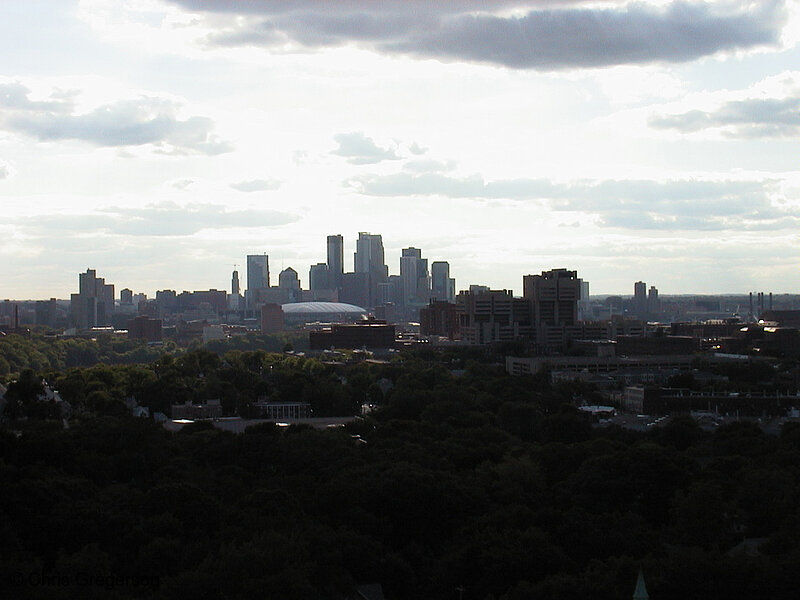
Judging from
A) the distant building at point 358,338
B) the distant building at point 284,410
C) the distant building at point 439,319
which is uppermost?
the distant building at point 439,319

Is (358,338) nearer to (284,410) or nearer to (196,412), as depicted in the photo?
(284,410)

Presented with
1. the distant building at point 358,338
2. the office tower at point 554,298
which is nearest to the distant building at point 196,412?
the office tower at point 554,298

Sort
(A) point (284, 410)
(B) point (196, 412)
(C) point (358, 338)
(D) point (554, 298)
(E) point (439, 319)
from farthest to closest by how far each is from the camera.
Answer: (E) point (439, 319), (C) point (358, 338), (D) point (554, 298), (A) point (284, 410), (B) point (196, 412)

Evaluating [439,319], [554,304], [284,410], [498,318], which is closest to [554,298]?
[554,304]

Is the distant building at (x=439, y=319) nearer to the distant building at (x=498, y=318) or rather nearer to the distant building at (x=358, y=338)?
the distant building at (x=358, y=338)

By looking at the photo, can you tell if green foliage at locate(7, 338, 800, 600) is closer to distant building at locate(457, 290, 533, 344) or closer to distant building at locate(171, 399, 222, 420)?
distant building at locate(171, 399, 222, 420)

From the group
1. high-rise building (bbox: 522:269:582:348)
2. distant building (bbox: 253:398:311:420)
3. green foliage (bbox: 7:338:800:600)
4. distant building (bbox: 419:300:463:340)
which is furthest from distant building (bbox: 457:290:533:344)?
green foliage (bbox: 7:338:800:600)

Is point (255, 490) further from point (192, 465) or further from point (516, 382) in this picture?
point (516, 382)

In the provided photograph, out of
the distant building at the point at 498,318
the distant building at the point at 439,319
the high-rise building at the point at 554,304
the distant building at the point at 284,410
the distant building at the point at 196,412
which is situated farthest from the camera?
the distant building at the point at 439,319

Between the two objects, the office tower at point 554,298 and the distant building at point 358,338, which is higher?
the office tower at point 554,298

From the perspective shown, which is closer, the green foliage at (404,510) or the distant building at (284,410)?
the green foliage at (404,510)

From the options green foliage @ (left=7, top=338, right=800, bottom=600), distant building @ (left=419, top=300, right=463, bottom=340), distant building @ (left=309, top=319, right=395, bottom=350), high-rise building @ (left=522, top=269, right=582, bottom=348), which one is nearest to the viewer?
green foliage @ (left=7, top=338, right=800, bottom=600)

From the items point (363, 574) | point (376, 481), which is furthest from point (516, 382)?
point (363, 574)
